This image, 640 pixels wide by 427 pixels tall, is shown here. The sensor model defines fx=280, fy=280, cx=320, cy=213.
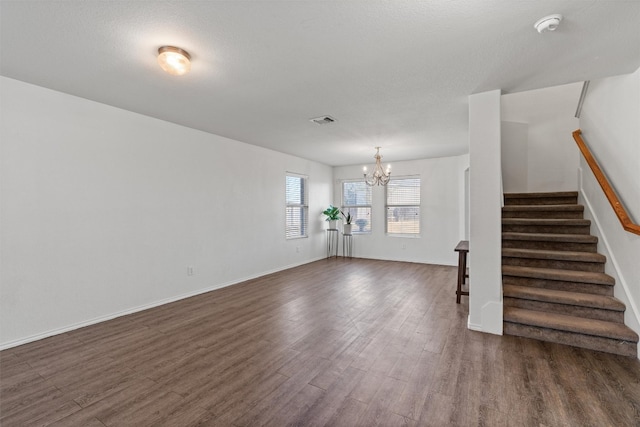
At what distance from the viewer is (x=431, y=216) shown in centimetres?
673

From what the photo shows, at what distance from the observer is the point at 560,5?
173cm

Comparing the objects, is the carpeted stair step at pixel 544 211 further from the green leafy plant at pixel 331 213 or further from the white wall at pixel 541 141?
the green leafy plant at pixel 331 213

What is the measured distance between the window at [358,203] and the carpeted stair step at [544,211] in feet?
12.2

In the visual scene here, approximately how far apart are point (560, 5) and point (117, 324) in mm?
4793

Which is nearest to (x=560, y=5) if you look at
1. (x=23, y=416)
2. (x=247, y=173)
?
(x=23, y=416)

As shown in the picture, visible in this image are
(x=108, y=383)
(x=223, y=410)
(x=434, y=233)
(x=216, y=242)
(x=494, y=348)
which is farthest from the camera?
(x=434, y=233)

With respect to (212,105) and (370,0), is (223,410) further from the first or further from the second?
(212,105)

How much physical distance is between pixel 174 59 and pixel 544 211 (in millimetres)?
4923

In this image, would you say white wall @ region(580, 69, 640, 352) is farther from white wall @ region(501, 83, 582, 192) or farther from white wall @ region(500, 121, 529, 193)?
white wall @ region(500, 121, 529, 193)

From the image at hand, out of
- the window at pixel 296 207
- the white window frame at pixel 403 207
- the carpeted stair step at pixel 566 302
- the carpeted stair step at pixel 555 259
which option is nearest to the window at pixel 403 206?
the white window frame at pixel 403 207

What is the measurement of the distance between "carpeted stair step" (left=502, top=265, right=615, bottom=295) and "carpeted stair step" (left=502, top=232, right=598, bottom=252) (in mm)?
372

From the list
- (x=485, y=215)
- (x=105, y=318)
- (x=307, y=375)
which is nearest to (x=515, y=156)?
(x=485, y=215)

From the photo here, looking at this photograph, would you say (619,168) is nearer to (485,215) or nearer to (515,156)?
(485,215)

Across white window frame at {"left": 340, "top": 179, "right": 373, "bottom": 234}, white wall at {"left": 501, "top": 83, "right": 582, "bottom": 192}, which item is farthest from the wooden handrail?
white window frame at {"left": 340, "top": 179, "right": 373, "bottom": 234}
